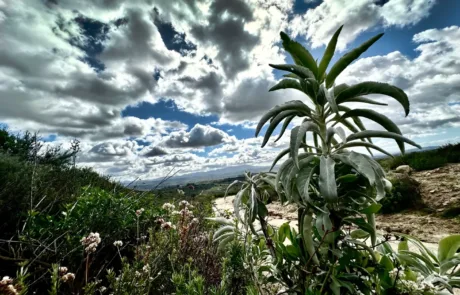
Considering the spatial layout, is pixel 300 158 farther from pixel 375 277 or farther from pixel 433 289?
pixel 433 289

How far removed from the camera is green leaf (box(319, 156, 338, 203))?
4.23 ft

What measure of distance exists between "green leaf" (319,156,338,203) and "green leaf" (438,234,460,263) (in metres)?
1.09

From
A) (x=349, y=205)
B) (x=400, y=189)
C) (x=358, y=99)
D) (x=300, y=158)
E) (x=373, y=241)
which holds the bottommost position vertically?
(x=400, y=189)

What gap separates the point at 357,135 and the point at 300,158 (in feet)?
1.20

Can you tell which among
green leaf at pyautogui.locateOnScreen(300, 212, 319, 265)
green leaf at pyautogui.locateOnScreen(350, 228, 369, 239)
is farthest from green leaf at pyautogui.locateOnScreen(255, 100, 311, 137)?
green leaf at pyautogui.locateOnScreen(350, 228, 369, 239)

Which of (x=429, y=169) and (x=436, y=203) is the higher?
(x=429, y=169)

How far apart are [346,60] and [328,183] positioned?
2.77ft

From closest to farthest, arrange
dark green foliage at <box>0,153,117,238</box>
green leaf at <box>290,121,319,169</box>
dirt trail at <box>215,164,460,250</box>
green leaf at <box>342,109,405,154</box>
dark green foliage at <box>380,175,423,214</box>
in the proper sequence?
1. green leaf at <box>290,121,319,169</box>
2. green leaf at <box>342,109,405,154</box>
3. dark green foliage at <box>0,153,117,238</box>
4. dirt trail at <box>215,164,460,250</box>
5. dark green foliage at <box>380,175,423,214</box>

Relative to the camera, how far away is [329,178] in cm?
133

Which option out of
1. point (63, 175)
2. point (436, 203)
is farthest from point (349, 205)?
point (436, 203)

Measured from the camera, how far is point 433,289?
4.54ft

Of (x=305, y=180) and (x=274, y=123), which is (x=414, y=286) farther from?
(x=274, y=123)

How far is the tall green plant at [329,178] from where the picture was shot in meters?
1.42

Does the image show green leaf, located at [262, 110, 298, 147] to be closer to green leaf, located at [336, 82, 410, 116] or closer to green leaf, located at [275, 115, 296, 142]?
green leaf, located at [275, 115, 296, 142]
